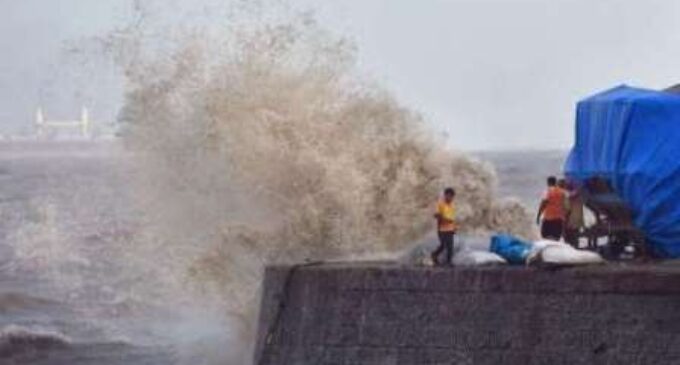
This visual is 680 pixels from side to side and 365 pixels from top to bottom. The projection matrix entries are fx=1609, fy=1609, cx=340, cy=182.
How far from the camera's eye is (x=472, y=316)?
375 inches

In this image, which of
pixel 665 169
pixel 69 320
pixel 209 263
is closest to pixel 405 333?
pixel 665 169

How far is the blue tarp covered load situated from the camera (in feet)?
35.3

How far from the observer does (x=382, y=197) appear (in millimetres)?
16531

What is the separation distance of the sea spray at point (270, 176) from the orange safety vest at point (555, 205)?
11.6 ft

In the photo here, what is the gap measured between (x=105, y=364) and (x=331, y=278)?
6.35 m

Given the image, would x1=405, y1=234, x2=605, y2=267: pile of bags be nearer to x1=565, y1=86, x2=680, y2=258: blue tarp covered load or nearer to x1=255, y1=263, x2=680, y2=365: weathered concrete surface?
x1=255, y1=263, x2=680, y2=365: weathered concrete surface

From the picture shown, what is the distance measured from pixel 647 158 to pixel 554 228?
1292 mm

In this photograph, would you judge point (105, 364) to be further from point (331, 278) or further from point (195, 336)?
point (331, 278)

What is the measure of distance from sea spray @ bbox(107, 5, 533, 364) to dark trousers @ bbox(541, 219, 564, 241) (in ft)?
11.3

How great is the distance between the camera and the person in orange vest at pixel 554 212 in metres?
11.9

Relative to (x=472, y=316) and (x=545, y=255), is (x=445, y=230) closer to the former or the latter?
(x=545, y=255)

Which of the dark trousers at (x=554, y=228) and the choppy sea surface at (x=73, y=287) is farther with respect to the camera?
the choppy sea surface at (x=73, y=287)

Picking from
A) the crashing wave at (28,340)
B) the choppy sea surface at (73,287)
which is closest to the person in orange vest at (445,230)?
the choppy sea surface at (73,287)

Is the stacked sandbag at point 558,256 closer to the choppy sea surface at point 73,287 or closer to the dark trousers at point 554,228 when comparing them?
the dark trousers at point 554,228
